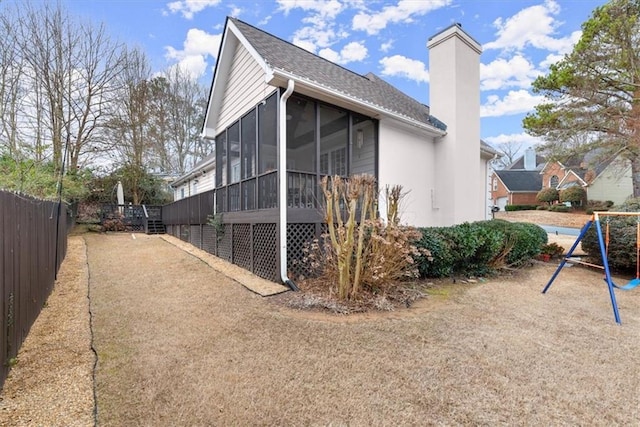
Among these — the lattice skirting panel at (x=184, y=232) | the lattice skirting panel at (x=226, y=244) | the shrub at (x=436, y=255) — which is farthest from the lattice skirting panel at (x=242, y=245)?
the lattice skirting panel at (x=184, y=232)

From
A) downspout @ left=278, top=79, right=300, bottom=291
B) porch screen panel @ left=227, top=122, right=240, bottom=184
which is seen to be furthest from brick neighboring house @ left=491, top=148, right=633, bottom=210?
downspout @ left=278, top=79, right=300, bottom=291

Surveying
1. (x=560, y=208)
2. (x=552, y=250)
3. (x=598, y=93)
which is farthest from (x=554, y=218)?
(x=552, y=250)

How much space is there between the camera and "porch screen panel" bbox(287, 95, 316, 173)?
276 inches

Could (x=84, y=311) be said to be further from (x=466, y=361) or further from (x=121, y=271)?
(x=466, y=361)

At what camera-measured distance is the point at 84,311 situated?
4.82 m

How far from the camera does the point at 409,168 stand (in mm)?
8914

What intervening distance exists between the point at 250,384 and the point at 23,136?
15.4 meters

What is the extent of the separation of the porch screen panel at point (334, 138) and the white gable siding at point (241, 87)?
1.63 m

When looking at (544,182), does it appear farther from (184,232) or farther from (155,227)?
(155,227)

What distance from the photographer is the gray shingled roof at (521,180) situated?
3566 cm

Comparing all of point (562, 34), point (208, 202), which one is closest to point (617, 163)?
point (562, 34)

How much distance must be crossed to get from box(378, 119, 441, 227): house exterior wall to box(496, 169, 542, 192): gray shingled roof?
3170cm

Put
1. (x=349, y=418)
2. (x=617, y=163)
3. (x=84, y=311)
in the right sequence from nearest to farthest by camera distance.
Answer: (x=349, y=418) < (x=84, y=311) < (x=617, y=163)

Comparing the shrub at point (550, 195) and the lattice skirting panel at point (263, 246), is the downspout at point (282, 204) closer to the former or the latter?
the lattice skirting panel at point (263, 246)
